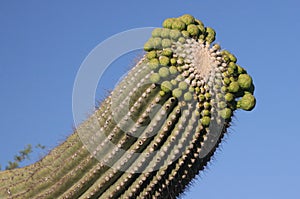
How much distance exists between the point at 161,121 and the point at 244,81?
773 millimetres

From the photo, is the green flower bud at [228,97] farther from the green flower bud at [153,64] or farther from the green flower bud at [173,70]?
the green flower bud at [153,64]

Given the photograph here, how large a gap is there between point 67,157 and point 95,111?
0.46m

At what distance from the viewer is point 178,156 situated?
4.73 metres

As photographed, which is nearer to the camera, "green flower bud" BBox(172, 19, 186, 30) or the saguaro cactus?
the saguaro cactus

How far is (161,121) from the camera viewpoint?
→ 15.3ft

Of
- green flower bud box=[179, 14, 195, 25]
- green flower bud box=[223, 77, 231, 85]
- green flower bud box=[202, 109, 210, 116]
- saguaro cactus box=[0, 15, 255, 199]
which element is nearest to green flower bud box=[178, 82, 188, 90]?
saguaro cactus box=[0, 15, 255, 199]

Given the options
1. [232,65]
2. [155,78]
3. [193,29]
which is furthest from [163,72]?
[232,65]

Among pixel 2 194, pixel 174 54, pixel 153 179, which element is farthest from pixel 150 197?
pixel 2 194

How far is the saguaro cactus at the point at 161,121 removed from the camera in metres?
4.69

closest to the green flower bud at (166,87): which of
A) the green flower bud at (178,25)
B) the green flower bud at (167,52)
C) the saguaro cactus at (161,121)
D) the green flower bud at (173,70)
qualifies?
the saguaro cactus at (161,121)

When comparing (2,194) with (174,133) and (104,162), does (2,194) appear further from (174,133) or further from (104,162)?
(174,133)

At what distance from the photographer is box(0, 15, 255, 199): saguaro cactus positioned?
15.4 feet

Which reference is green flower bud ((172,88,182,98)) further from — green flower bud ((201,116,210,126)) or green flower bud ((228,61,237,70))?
green flower bud ((228,61,237,70))

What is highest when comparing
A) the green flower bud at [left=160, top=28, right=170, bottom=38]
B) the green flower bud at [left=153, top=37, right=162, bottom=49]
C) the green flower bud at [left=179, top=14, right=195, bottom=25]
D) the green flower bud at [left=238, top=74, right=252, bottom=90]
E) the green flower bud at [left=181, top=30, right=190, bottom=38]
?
the green flower bud at [left=179, top=14, right=195, bottom=25]
